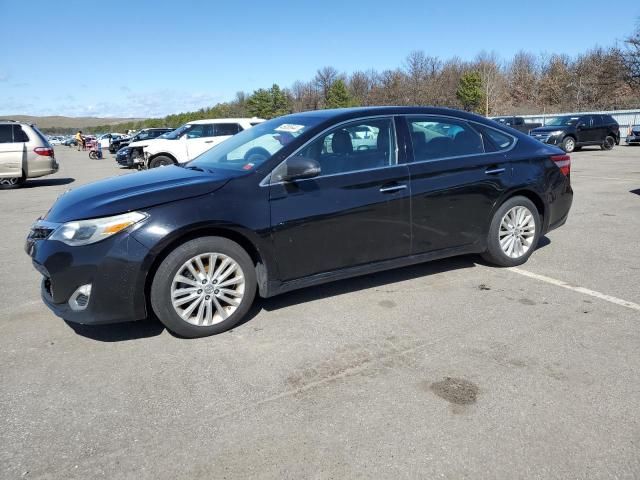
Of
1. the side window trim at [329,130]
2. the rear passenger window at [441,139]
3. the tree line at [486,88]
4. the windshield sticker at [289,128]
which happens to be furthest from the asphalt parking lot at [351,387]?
the tree line at [486,88]

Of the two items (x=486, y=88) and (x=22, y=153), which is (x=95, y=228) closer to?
(x=22, y=153)

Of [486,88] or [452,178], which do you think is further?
[486,88]

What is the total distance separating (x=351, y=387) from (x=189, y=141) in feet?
46.0

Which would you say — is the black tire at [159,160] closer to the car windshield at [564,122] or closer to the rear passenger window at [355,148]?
the rear passenger window at [355,148]

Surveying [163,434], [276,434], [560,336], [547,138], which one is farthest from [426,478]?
[547,138]

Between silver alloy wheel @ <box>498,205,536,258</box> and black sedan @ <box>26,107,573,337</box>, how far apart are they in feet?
0.05

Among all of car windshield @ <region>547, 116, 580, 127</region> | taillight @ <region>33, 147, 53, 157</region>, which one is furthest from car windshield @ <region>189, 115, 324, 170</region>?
car windshield @ <region>547, 116, 580, 127</region>

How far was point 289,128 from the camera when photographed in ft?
14.7

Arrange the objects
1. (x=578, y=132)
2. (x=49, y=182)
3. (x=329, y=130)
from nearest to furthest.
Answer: (x=329, y=130)
(x=49, y=182)
(x=578, y=132)

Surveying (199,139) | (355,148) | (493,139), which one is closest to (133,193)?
(355,148)

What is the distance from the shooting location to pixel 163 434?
264 cm

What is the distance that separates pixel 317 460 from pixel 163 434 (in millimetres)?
835

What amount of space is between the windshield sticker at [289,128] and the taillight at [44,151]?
12.6 m

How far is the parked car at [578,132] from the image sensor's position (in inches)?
885
